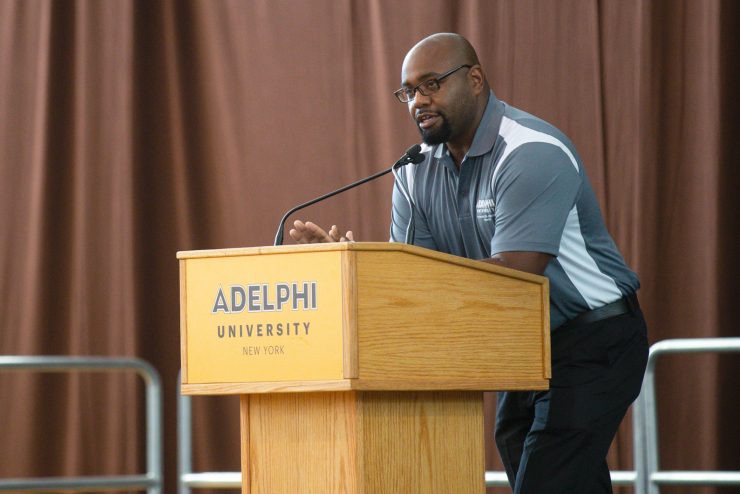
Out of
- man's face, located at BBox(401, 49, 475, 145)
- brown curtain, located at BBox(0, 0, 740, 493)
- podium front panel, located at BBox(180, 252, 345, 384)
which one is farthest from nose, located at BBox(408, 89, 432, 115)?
brown curtain, located at BBox(0, 0, 740, 493)

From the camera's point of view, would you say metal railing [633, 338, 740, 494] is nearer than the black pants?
No

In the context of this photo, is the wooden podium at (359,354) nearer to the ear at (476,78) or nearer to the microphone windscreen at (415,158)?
the microphone windscreen at (415,158)

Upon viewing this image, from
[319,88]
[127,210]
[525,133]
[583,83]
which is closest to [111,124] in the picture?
[127,210]

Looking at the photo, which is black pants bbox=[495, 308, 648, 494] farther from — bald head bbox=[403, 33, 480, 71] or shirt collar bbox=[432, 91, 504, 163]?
bald head bbox=[403, 33, 480, 71]

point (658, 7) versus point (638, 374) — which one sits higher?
point (658, 7)

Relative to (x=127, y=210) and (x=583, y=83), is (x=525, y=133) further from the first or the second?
(x=127, y=210)

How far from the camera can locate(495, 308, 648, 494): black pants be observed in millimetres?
2723

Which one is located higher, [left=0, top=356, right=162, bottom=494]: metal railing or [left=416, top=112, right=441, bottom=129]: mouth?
[left=416, top=112, right=441, bottom=129]: mouth

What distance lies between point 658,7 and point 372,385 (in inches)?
115

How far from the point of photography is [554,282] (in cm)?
283

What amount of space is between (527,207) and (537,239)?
0.09m

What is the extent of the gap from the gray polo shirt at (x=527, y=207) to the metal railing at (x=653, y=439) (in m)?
0.96

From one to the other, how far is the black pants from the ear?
0.65 metres

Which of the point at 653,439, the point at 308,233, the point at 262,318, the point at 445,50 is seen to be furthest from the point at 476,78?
the point at 653,439
